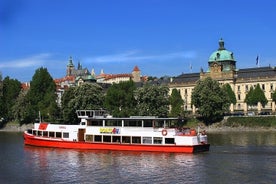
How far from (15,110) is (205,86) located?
64014mm

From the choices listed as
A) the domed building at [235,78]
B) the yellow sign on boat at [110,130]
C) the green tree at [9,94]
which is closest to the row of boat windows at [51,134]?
the yellow sign on boat at [110,130]

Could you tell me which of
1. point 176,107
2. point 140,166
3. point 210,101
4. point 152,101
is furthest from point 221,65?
point 140,166

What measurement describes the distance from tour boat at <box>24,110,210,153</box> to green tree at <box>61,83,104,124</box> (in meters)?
50.0

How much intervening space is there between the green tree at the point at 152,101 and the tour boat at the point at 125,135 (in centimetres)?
5184

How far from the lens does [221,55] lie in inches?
7549

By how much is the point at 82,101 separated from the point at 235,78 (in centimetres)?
7109

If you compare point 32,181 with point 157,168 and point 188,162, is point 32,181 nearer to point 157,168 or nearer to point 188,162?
point 157,168

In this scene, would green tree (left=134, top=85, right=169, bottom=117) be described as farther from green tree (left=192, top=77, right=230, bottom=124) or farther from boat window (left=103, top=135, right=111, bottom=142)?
boat window (left=103, top=135, right=111, bottom=142)

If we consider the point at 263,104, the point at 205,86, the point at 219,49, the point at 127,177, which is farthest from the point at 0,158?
the point at 219,49

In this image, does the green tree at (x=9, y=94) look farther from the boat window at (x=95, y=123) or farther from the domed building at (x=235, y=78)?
the boat window at (x=95, y=123)

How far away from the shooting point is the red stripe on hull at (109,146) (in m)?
72.8

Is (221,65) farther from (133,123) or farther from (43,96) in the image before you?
(133,123)

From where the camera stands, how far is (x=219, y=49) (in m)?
196

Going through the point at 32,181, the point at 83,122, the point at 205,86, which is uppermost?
the point at 205,86
